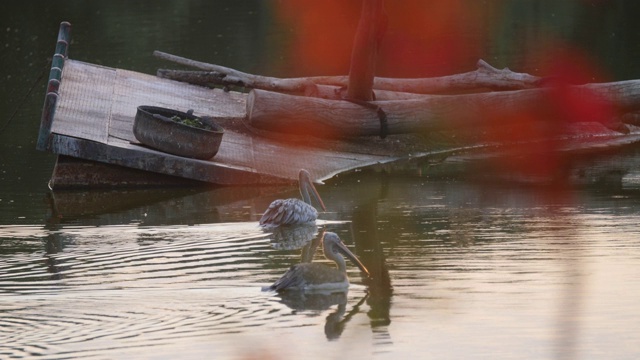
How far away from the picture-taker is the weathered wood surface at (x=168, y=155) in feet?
66.9

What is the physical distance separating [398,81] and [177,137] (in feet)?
28.2

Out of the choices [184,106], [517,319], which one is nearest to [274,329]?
[517,319]

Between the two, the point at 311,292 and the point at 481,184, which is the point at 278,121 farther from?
the point at 311,292

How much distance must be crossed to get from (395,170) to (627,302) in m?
9.83

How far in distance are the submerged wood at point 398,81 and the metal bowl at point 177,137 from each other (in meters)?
5.45

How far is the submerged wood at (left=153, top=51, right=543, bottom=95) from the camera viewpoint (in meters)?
27.0

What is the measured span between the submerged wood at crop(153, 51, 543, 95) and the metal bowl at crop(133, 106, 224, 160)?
17.9 feet

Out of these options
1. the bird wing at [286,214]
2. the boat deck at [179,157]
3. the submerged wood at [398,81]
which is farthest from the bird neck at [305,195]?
the submerged wood at [398,81]

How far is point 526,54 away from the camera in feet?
132

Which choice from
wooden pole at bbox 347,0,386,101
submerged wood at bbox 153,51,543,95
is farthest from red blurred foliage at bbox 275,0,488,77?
wooden pole at bbox 347,0,386,101

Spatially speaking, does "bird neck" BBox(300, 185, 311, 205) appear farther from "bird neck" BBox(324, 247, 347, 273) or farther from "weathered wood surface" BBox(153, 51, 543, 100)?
"weathered wood surface" BBox(153, 51, 543, 100)

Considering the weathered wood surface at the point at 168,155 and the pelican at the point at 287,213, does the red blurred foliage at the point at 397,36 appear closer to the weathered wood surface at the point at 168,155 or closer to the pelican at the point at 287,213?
the weathered wood surface at the point at 168,155

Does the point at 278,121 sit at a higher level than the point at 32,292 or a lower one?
higher

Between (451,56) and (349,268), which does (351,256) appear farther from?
(451,56)
